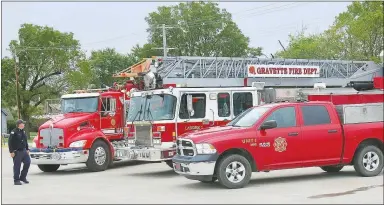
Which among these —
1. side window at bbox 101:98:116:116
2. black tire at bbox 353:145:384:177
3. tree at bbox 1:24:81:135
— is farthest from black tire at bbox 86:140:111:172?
tree at bbox 1:24:81:135

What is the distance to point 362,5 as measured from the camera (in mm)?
37469

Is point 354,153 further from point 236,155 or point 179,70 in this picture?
point 179,70

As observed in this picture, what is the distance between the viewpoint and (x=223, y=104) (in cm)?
1500

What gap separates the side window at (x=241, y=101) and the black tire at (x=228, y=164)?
3964mm

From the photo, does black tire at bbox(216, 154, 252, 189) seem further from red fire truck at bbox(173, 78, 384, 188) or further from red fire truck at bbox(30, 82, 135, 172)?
red fire truck at bbox(30, 82, 135, 172)

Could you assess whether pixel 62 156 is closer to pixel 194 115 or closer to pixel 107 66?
pixel 194 115

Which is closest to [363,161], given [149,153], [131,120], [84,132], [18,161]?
[149,153]

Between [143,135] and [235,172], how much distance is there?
4269mm

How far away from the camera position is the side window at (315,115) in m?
11.9

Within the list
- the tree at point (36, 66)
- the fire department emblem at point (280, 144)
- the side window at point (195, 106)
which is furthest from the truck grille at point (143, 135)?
the tree at point (36, 66)

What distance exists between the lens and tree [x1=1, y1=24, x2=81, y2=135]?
164 ft

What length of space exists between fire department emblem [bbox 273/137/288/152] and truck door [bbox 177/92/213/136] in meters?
3.43

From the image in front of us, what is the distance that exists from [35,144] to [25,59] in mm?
35359

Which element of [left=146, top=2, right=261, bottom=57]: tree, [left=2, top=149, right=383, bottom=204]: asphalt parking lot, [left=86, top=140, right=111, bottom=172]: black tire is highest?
[left=146, top=2, right=261, bottom=57]: tree
